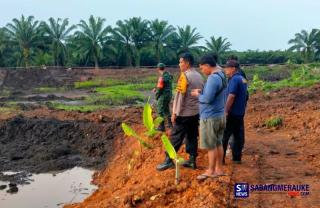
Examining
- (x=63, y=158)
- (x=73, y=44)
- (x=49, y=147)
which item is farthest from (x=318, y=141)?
(x=73, y=44)

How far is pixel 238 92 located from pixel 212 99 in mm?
1319

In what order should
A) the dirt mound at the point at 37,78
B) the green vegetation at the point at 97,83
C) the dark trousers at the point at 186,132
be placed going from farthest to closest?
the dirt mound at the point at 37,78 < the green vegetation at the point at 97,83 < the dark trousers at the point at 186,132

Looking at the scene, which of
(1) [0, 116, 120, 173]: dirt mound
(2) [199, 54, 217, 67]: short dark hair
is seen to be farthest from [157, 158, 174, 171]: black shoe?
(1) [0, 116, 120, 173]: dirt mound

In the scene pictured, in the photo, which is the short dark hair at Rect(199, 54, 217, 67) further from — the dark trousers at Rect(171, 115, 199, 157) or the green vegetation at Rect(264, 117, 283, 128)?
the green vegetation at Rect(264, 117, 283, 128)

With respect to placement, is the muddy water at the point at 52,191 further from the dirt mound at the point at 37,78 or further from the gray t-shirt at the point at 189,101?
the dirt mound at the point at 37,78

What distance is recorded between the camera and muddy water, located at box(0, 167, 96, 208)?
31.3ft

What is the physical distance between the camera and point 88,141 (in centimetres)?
1448

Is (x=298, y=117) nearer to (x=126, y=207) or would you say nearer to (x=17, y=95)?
(x=126, y=207)

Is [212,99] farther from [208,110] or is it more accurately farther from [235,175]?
[235,175]

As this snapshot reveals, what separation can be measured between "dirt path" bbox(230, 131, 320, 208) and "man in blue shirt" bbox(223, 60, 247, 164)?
0.35 metres

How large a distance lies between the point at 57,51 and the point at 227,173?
48.0 m

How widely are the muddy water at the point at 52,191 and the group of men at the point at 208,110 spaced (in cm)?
291

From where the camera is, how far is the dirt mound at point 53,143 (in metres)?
12.8

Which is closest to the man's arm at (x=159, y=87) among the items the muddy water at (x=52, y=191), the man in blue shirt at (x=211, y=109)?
the muddy water at (x=52, y=191)
